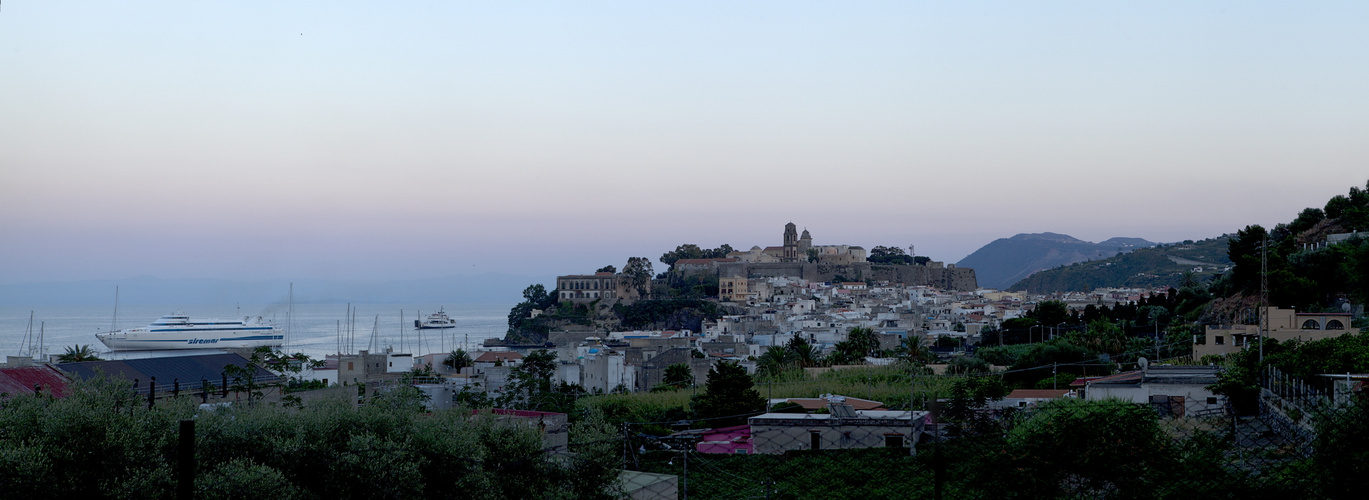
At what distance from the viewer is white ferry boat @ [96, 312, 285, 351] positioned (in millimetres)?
61934

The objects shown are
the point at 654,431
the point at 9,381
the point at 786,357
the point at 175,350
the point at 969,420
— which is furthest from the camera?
the point at 175,350

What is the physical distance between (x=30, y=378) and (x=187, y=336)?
5432 cm

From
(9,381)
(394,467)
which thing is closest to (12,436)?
(394,467)

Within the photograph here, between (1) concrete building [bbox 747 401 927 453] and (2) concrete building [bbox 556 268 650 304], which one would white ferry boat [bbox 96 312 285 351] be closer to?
(2) concrete building [bbox 556 268 650 304]

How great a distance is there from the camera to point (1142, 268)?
301 feet

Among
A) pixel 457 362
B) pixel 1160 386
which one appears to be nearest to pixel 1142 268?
pixel 457 362

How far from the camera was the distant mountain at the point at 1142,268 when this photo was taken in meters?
85.7

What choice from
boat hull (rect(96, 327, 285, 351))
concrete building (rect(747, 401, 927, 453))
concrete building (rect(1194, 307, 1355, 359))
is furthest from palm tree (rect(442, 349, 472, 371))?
boat hull (rect(96, 327, 285, 351))

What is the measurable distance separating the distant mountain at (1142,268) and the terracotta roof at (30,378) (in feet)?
260

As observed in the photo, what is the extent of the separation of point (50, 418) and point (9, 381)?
10733mm

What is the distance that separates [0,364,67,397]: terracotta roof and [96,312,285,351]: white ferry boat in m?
49.2

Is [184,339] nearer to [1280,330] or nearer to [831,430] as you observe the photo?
[831,430]

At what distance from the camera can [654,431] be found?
15.1 meters

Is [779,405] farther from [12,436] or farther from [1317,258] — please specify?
[1317,258]
